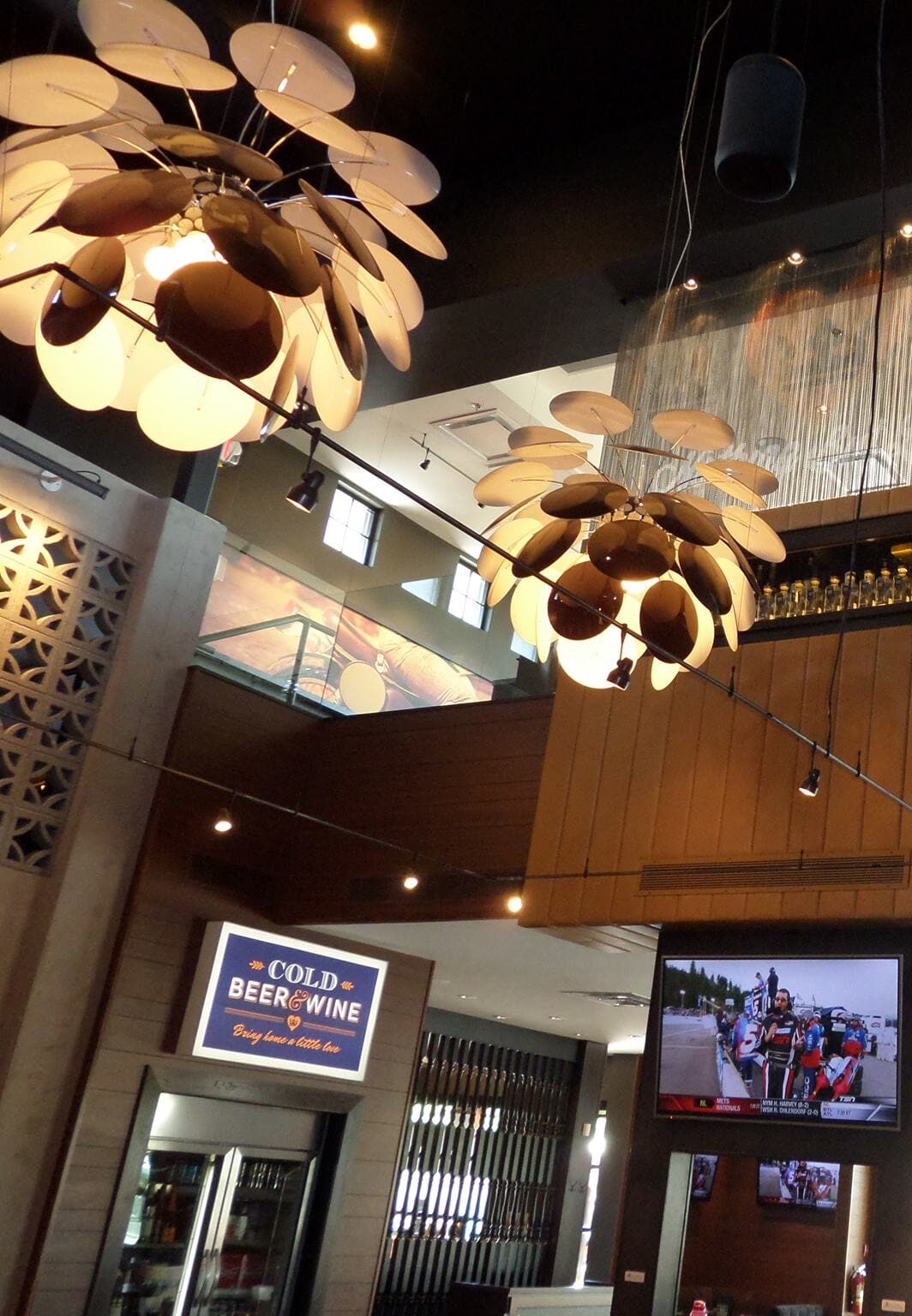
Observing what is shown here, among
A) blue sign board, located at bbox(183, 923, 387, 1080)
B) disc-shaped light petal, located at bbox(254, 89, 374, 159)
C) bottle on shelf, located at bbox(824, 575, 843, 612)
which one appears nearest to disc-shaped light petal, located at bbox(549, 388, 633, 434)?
disc-shaped light petal, located at bbox(254, 89, 374, 159)

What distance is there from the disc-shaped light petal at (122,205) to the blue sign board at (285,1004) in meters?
6.63

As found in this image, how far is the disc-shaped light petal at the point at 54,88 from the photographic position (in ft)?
9.84

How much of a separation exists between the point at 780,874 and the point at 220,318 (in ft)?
15.4

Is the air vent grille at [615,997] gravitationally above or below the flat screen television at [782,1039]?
above

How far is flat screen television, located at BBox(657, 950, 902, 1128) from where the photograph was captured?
6.25 meters

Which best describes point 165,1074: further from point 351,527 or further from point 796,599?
point 351,527

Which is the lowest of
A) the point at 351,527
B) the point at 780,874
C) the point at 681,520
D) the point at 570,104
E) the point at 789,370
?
the point at 780,874

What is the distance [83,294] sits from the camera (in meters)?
3.03

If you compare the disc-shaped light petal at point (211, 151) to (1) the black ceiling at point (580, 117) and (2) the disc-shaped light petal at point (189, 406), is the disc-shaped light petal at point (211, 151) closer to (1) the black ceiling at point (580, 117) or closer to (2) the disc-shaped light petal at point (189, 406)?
(2) the disc-shaped light petal at point (189, 406)

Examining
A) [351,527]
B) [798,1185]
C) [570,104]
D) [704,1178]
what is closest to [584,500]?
[570,104]

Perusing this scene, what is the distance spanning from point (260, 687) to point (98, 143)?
6.63 meters

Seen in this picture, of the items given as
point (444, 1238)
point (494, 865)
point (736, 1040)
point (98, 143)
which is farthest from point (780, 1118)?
point (444, 1238)

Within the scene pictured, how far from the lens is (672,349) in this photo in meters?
8.07

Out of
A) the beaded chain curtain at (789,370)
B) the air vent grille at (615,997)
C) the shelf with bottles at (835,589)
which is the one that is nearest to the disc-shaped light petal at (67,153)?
the beaded chain curtain at (789,370)
